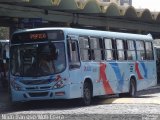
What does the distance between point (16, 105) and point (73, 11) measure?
10.6 meters

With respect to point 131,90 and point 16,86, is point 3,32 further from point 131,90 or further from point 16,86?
point 16,86

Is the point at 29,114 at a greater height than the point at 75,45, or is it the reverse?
the point at 75,45

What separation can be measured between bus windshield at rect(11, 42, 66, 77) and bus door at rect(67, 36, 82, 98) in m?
0.33

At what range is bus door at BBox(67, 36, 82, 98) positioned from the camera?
62.7 ft

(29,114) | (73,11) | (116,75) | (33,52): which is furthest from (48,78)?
(73,11)

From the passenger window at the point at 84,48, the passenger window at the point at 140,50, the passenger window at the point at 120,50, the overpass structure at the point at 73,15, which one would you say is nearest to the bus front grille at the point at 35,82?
the passenger window at the point at 84,48

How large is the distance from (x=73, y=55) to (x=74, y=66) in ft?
1.19

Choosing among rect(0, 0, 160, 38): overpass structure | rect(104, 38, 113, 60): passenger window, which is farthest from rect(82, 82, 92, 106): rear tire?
rect(0, 0, 160, 38): overpass structure

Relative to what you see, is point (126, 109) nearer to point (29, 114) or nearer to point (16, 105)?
point (29, 114)

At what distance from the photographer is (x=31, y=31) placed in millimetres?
19500

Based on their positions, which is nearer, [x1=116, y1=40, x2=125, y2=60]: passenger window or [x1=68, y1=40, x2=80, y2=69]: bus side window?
[x1=68, y1=40, x2=80, y2=69]: bus side window

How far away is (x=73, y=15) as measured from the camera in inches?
1259

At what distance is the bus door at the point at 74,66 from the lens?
19109mm

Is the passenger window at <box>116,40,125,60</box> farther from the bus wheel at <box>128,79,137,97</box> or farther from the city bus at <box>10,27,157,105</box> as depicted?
the bus wheel at <box>128,79,137,97</box>
